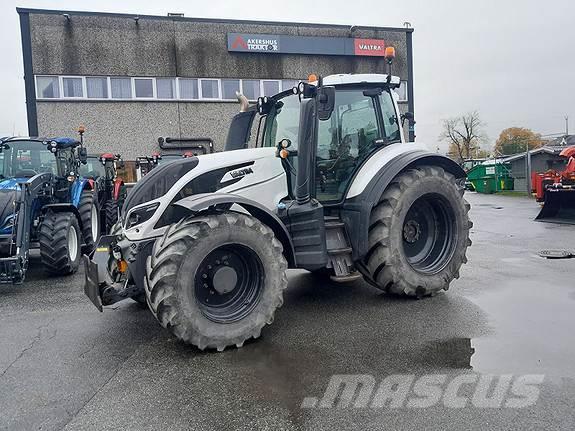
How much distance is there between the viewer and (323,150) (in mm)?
5293

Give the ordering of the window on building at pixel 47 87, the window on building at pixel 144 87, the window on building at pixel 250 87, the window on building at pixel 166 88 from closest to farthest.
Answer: the window on building at pixel 47 87, the window on building at pixel 144 87, the window on building at pixel 166 88, the window on building at pixel 250 87

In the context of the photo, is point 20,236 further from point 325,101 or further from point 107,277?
point 325,101

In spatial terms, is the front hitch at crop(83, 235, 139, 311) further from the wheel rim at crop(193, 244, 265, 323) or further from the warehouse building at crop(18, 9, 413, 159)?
the warehouse building at crop(18, 9, 413, 159)

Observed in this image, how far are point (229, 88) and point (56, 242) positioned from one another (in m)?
16.2

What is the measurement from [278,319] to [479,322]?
6.74ft

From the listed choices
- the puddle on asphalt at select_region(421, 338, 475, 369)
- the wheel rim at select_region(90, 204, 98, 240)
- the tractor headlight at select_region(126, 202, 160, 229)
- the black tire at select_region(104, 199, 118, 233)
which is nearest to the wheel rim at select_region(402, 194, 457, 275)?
the puddle on asphalt at select_region(421, 338, 475, 369)

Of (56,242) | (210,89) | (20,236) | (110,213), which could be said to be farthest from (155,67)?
(20,236)

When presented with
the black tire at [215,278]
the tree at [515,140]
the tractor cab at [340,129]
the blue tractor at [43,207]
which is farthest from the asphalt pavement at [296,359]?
the tree at [515,140]

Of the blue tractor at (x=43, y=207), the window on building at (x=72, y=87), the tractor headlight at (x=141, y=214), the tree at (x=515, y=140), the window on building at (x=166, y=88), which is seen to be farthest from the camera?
the tree at (x=515, y=140)

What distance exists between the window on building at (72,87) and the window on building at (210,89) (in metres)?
5.30

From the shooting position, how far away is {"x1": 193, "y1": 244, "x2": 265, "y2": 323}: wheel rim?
4266 millimetres

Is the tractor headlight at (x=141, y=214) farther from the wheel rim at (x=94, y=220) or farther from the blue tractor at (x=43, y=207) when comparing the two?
the wheel rim at (x=94, y=220)

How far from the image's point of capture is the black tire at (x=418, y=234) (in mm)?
5168

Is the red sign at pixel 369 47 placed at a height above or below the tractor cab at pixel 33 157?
above
